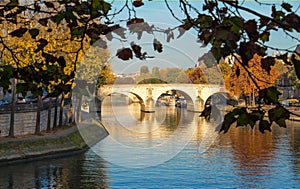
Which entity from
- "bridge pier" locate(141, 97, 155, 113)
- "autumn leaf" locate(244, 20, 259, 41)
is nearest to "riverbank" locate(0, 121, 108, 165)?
"autumn leaf" locate(244, 20, 259, 41)

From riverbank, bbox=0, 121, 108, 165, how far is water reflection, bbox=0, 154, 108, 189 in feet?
2.54

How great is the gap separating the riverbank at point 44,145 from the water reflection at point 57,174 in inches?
30.4

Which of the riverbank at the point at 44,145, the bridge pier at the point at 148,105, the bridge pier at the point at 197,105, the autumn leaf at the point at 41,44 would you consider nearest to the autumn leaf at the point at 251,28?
the autumn leaf at the point at 41,44

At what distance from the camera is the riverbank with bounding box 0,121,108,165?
30434mm

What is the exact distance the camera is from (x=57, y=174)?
26.9 m

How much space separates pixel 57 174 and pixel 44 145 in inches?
270

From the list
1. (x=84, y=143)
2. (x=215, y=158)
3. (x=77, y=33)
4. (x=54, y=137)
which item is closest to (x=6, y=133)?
(x=54, y=137)

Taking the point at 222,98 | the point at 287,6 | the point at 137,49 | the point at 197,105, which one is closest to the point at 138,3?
the point at 137,49

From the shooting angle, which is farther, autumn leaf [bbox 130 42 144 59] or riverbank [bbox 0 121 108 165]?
riverbank [bbox 0 121 108 165]

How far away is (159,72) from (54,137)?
72224mm

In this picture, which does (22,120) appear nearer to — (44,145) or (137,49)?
(44,145)

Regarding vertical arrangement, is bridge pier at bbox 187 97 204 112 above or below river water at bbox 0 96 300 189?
above

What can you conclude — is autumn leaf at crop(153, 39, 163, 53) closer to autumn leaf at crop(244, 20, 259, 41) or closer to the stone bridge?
autumn leaf at crop(244, 20, 259, 41)

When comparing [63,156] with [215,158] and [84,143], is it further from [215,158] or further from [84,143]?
[215,158]
